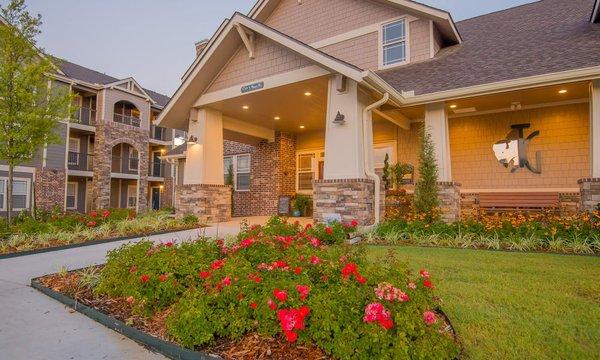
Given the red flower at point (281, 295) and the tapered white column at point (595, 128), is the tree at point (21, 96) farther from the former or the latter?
the tapered white column at point (595, 128)

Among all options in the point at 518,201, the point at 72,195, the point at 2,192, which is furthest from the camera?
the point at 72,195

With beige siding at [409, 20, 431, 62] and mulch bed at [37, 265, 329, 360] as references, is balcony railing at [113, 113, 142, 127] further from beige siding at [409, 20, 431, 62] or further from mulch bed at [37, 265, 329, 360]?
mulch bed at [37, 265, 329, 360]

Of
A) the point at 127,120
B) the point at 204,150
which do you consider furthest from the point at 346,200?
the point at 127,120

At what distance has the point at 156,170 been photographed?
2641cm

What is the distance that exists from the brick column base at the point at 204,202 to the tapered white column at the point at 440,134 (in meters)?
6.90

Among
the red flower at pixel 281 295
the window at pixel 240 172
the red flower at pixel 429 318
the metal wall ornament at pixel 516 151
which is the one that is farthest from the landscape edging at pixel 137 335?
the window at pixel 240 172

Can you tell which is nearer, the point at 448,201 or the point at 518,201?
the point at 448,201

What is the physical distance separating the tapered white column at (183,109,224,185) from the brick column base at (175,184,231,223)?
221 mm

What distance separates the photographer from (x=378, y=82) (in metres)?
7.94

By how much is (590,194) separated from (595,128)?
1451mm

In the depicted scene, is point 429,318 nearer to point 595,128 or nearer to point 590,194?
point 590,194

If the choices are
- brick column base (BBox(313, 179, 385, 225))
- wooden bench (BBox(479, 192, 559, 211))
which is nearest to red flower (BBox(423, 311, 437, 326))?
brick column base (BBox(313, 179, 385, 225))

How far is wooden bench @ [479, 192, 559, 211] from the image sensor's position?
9188 millimetres

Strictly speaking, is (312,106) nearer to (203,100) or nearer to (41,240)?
(203,100)
